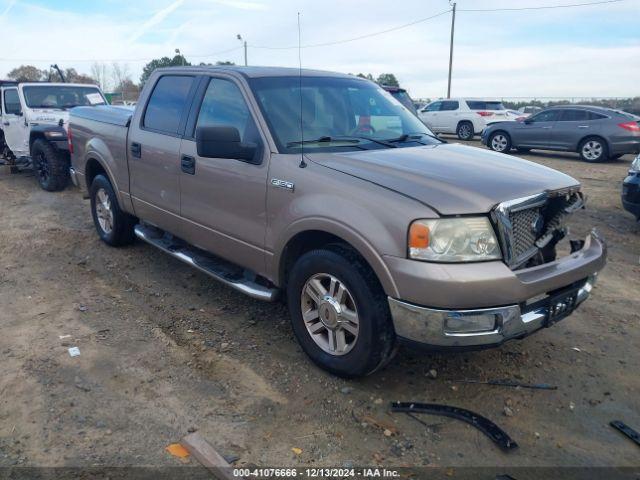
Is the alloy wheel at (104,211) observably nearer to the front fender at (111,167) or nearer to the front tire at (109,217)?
the front tire at (109,217)

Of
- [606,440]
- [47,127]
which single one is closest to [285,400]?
[606,440]

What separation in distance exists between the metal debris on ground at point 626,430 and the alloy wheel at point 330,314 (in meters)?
1.54

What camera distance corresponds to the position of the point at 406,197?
294 centimetres

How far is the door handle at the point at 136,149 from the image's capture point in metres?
5.00

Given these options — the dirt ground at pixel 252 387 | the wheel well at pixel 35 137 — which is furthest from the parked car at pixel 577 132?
the wheel well at pixel 35 137

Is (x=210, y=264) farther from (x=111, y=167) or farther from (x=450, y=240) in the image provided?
(x=450, y=240)

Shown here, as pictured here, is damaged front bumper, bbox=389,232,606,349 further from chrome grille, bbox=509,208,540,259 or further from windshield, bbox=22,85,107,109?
windshield, bbox=22,85,107,109

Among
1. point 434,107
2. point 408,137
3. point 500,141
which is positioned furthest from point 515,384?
point 434,107

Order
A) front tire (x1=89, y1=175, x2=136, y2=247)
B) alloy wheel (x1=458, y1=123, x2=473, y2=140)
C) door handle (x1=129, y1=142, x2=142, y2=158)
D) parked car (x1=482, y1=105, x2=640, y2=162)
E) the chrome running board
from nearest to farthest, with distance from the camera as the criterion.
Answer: the chrome running board → door handle (x1=129, y1=142, x2=142, y2=158) → front tire (x1=89, y1=175, x2=136, y2=247) → parked car (x1=482, y1=105, x2=640, y2=162) → alloy wheel (x1=458, y1=123, x2=473, y2=140)

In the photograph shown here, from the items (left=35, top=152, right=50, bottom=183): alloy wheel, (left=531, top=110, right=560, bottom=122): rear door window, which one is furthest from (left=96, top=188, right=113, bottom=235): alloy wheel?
(left=531, top=110, right=560, bottom=122): rear door window

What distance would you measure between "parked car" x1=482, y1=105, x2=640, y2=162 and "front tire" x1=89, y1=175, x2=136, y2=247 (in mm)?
12648

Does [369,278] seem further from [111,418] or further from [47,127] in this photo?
[47,127]

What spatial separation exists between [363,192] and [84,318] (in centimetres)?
268

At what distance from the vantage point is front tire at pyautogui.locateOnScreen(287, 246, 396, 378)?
3082 mm
